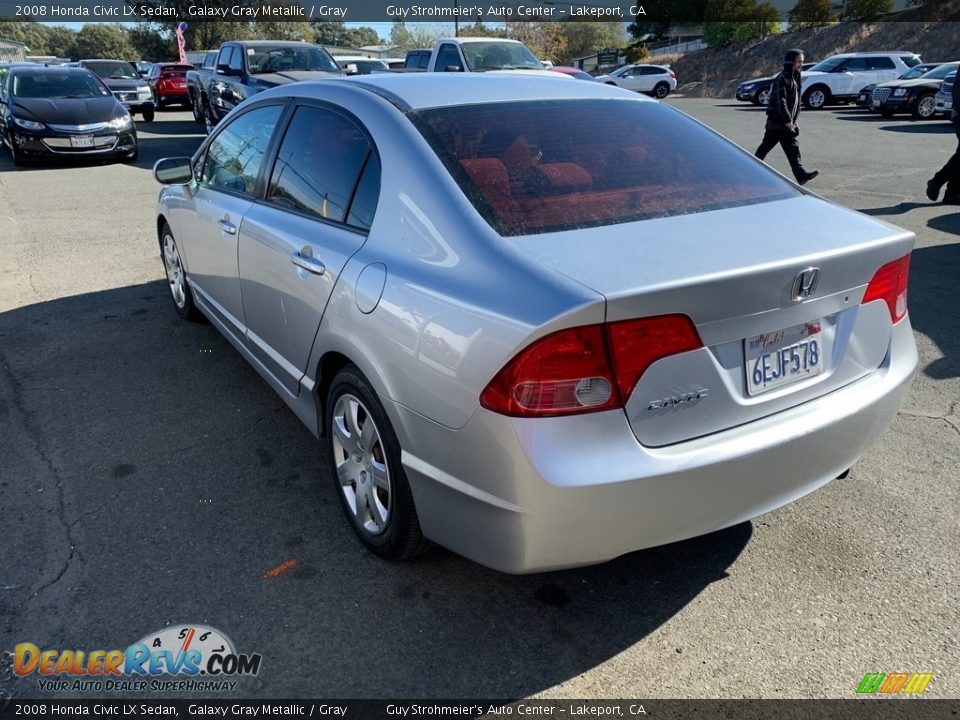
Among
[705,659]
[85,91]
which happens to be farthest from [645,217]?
[85,91]

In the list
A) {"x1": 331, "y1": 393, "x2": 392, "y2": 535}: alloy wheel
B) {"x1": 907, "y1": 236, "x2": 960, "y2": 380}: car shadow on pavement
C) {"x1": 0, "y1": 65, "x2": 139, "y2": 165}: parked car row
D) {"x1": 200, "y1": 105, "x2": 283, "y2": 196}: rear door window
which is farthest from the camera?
{"x1": 0, "y1": 65, "x2": 139, "y2": 165}: parked car row

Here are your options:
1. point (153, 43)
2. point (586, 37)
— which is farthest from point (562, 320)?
point (586, 37)

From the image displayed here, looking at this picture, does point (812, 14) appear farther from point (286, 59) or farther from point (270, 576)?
point (270, 576)

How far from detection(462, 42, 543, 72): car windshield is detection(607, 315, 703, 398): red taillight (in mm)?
12182

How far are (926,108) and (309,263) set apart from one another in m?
22.7

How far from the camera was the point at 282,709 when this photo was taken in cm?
228

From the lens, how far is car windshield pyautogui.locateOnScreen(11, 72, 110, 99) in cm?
1323

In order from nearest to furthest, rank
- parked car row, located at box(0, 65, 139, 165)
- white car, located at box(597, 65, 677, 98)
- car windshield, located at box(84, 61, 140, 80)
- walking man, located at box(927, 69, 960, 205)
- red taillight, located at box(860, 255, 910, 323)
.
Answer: red taillight, located at box(860, 255, 910, 323)
walking man, located at box(927, 69, 960, 205)
parked car row, located at box(0, 65, 139, 165)
car windshield, located at box(84, 61, 140, 80)
white car, located at box(597, 65, 677, 98)

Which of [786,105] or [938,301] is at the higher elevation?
[786,105]

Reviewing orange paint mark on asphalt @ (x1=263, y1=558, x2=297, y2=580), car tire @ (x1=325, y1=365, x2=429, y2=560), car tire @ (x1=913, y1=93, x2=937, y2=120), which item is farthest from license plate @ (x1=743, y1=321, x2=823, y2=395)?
car tire @ (x1=913, y1=93, x2=937, y2=120)

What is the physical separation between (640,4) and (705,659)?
65.0 meters

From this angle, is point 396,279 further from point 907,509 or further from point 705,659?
point 907,509

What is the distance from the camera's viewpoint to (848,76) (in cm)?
2545

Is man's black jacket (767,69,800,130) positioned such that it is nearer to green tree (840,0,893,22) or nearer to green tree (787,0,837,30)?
green tree (840,0,893,22)
